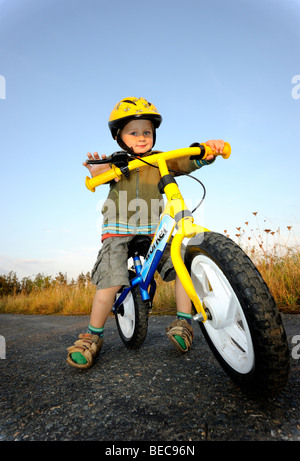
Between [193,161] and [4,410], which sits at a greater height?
[193,161]

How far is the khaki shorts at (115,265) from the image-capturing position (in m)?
2.10

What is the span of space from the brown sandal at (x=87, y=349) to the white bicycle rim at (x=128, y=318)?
0.90 ft

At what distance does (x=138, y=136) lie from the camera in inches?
90.6

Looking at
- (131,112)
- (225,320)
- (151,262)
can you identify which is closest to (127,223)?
(151,262)

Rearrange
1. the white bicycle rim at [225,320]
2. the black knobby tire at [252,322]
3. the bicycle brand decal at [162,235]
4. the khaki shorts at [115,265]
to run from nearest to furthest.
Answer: the black knobby tire at [252,322]
the white bicycle rim at [225,320]
the bicycle brand decal at [162,235]
the khaki shorts at [115,265]

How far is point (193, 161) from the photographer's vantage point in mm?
2070

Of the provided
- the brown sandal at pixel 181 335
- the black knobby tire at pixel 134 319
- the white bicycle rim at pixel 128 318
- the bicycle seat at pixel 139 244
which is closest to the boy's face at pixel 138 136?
the bicycle seat at pixel 139 244

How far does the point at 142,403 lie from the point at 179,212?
94cm

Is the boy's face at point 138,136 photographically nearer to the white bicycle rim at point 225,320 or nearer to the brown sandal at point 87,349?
the white bicycle rim at point 225,320

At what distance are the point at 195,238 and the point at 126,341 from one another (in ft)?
4.18

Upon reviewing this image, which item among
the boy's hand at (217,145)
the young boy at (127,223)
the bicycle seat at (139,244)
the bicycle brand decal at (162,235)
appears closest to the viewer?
the bicycle brand decal at (162,235)

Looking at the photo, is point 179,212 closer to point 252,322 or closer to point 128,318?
point 252,322

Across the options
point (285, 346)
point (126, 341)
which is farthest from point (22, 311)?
point (285, 346)

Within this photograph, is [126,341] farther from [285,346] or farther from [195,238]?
[285,346]
